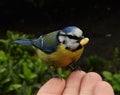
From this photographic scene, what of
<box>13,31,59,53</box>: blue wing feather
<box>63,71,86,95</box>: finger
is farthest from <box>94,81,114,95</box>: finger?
<box>13,31,59,53</box>: blue wing feather

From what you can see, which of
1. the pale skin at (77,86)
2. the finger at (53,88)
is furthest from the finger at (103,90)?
the finger at (53,88)

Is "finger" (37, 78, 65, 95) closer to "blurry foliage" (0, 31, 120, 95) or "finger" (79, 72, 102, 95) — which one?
"finger" (79, 72, 102, 95)

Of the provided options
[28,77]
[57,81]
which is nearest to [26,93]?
[28,77]

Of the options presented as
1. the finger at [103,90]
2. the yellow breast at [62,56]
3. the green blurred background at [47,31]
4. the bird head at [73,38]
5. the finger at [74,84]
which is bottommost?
the green blurred background at [47,31]

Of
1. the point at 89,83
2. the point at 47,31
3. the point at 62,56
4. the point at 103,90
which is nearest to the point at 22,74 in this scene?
the point at 62,56

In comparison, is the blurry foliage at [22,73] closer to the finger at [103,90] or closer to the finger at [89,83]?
the finger at [89,83]

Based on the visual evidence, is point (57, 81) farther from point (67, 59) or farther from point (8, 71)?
point (8, 71)
